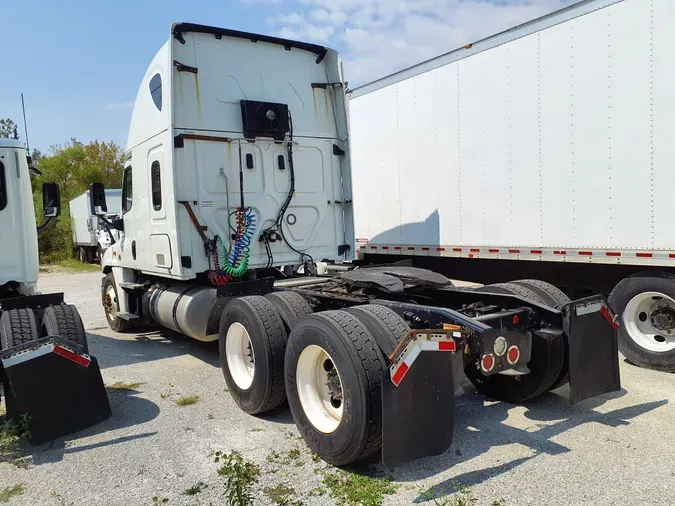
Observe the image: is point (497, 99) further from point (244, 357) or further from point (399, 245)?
point (244, 357)

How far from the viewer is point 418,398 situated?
352 cm

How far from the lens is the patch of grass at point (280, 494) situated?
3406 millimetres

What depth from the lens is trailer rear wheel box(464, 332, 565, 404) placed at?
4.32 meters

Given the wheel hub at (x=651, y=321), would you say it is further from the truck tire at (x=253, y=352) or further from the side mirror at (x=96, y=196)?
the side mirror at (x=96, y=196)

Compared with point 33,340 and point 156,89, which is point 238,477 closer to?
point 33,340

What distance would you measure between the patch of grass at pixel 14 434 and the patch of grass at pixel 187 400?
1323mm

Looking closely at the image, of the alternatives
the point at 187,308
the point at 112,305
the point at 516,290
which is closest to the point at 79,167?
the point at 112,305

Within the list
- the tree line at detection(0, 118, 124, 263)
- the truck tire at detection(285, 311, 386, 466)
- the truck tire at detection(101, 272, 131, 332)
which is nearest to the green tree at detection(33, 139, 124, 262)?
the tree line at detection(0, 118, 124, 263)

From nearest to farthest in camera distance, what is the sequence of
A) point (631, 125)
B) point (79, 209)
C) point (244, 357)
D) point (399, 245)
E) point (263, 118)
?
1. point (244, 357)
2. point (631, 125)
3. point (263, 118)
4. point (399, 245)
5. point (79, 209)

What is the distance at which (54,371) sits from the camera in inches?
177

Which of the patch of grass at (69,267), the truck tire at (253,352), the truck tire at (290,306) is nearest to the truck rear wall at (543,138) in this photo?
the truck tire at (290,306)

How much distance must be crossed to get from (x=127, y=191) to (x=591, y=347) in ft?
20.6

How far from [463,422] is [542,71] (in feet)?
14.4

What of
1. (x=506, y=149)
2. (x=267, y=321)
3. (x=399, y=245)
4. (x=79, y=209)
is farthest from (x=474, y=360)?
(x=79, y=209)
